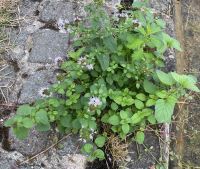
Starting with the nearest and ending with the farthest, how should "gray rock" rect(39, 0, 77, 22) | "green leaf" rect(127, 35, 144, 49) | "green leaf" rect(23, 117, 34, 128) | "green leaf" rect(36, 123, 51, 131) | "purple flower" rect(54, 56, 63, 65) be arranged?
"green leaf" rect(23, 117, 34, 128) → "green leaf" rect(36, 123, 51, 131) → "green leaf" rect(127, 35, 144, 49) → "purple flower" rect(54, 56, 63, 65) → "gray rock" rect(39, 0, 77, 22)

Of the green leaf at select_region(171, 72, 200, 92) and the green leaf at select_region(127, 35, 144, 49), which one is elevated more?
the green leaf at select_region(127, 35, 144, 49)

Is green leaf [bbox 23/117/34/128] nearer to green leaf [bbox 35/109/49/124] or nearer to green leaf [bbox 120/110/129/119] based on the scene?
green leaf [bbox 35/109/49/124]

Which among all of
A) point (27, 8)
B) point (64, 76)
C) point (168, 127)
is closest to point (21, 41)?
point (27, 8)

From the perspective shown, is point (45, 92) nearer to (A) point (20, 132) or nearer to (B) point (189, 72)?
(A) point (20, 132)

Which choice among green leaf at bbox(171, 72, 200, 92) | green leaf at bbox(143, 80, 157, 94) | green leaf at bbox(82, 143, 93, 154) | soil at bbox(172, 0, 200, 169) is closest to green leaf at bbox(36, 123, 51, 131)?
green leaf at bbox(82, 143, 93, 154)

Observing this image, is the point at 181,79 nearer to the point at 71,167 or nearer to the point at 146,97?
the point at 146,97

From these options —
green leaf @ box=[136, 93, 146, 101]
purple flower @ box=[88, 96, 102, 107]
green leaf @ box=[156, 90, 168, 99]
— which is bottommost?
green leaf @ box=[136, 93, 146, 101]

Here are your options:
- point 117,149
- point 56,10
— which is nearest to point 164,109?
point 117,149

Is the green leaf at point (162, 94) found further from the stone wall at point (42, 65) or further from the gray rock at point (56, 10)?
the gray rock at point (56, 10)
